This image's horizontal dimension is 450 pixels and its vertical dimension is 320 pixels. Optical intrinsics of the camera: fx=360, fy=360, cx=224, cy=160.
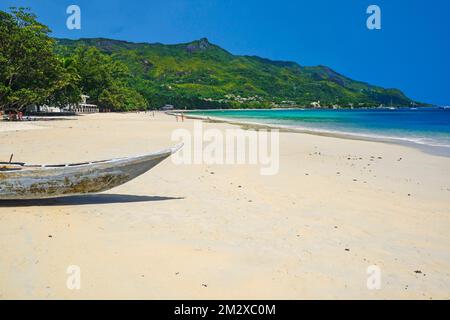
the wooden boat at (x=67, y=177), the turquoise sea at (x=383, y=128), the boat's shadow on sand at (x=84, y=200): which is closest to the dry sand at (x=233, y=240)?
the boat's shadow on sand at (x=84, y=200)

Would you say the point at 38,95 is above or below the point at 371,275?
above

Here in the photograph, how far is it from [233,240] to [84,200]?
3.91 m

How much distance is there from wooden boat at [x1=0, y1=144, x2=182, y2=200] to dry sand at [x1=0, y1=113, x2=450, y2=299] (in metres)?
0.36

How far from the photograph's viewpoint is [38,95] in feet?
128

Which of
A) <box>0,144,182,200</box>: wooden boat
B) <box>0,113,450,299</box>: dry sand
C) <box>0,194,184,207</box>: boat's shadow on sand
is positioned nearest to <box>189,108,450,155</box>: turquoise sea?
<box>0,113,450,299</box>: dry sand

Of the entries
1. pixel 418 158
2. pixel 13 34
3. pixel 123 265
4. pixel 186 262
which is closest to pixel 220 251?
pixel 186 262

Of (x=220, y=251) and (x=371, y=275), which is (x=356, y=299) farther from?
(x=220, y=251)

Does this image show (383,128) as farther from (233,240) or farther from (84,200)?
(233,240)

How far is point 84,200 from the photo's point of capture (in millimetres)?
7926

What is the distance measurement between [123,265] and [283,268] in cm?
211

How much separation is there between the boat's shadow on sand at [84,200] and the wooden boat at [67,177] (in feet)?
1.34

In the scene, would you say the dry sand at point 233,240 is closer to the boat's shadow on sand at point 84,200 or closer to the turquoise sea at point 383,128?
the boat's shadow on sand at point 84,200

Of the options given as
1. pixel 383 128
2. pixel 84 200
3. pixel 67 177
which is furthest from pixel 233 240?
pixel 383 128

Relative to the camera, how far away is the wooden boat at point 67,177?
691cm
